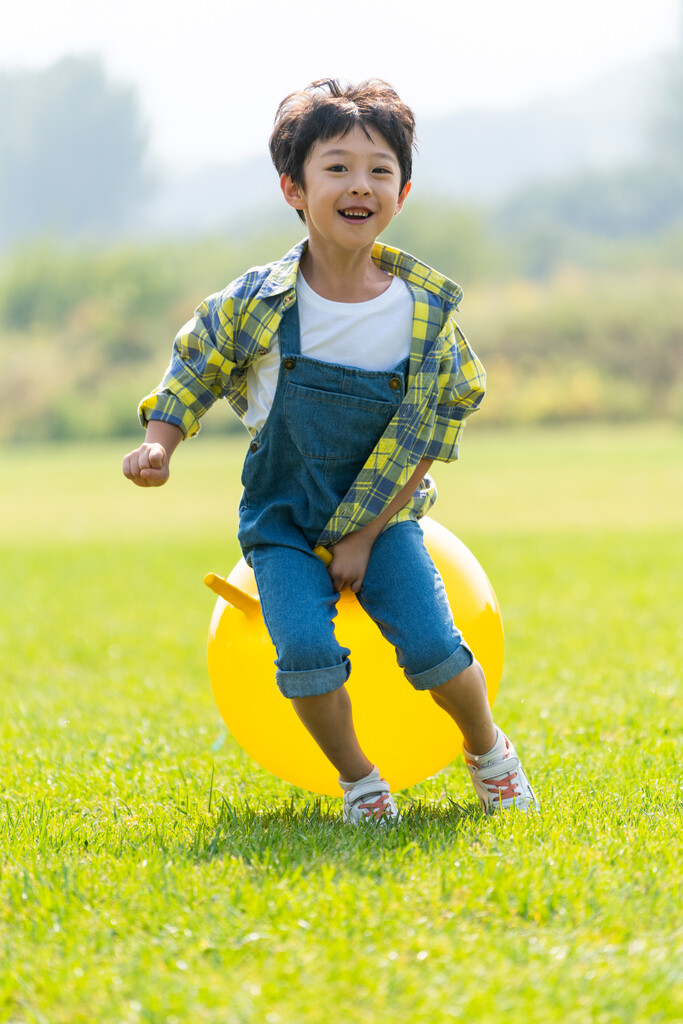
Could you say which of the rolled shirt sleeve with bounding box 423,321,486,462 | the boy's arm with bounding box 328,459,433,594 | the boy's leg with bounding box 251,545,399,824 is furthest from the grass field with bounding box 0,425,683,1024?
the rolled shirt sleeve with bounding box 423,321,486,462

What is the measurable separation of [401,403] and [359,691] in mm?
746

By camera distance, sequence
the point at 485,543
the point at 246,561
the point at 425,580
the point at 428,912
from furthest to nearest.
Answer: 1. the point at 485,543
2. the point at 246,561
3. the point at 425,580
4. the point at 428,912

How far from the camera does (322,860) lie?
8.14 ft

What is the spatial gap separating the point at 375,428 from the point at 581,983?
4.61 ft

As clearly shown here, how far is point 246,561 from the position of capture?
3.07m

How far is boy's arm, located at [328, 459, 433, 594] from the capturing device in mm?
2879

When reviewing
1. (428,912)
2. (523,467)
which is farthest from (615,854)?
(523,467)

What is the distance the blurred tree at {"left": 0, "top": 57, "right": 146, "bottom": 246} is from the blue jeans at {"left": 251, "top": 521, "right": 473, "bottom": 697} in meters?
48.4

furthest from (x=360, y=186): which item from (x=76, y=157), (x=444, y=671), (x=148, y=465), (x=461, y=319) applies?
(x=76, y=157)

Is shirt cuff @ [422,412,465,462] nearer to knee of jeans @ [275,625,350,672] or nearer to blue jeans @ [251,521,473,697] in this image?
blue jeans @ [251,521,473,697]

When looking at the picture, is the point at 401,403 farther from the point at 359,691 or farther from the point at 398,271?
the point at 359,691

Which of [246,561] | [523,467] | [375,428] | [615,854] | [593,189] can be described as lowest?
[523,467]

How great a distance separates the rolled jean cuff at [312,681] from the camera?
2713 millimetres

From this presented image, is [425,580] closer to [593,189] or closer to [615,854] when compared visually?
[615,854]
